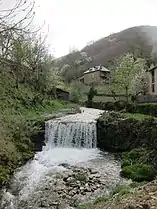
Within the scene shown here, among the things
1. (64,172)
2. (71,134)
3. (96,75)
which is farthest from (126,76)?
(96,75)

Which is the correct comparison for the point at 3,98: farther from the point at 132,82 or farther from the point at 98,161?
the point at 132,82

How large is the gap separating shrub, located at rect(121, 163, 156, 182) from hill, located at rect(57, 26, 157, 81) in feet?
204

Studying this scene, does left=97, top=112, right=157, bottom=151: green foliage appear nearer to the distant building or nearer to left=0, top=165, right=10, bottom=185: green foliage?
left=0, top=165, right=10, bottom=185: green foliage

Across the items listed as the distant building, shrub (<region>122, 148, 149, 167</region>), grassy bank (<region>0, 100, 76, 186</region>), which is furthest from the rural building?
shrub (<region>122, 148, 149, 167</region>)

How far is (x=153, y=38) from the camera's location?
111m

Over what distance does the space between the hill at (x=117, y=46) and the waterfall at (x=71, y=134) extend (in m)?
53.4

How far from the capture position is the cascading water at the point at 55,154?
48.8 feet

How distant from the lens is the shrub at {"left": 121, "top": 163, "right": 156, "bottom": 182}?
55.0 feet

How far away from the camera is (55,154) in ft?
76.1

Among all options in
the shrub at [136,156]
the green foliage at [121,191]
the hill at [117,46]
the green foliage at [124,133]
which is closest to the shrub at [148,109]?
the green foliage at [124,133]

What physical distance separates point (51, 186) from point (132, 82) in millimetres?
27319

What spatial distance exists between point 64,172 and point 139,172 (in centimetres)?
402

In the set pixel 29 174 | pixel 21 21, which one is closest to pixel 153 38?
Answer: pixel 29 174

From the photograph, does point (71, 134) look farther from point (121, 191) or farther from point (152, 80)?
point (152, 80)
